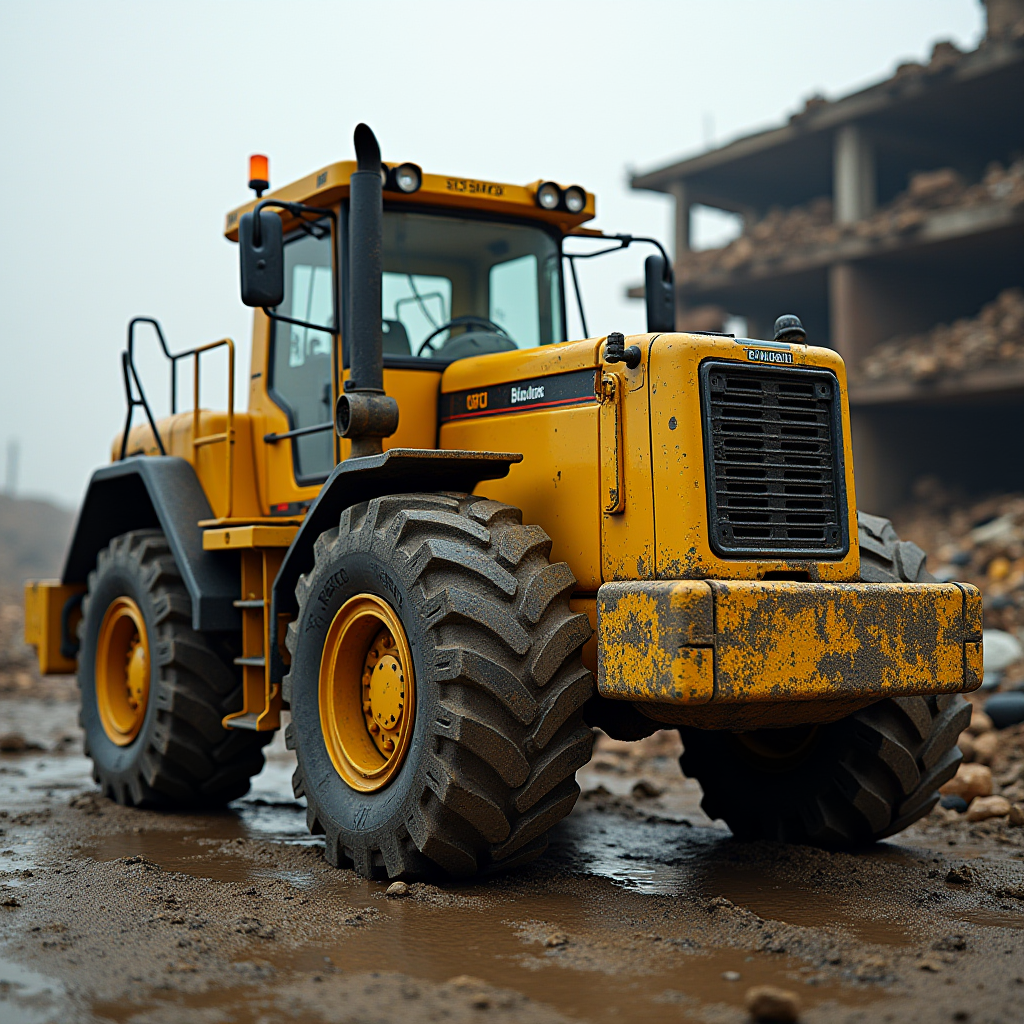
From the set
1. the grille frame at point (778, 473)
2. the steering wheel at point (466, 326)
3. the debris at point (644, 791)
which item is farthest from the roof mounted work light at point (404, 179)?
the debris at point (644, 791)

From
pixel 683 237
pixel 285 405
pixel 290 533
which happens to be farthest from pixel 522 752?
pixel 683 237

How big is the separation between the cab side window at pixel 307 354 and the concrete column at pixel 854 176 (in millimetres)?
14940

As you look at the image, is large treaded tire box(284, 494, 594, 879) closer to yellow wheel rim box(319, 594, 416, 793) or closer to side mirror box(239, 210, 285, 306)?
yellow wheel rim box(319, 594, 416, 793)

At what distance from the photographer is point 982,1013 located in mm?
3500

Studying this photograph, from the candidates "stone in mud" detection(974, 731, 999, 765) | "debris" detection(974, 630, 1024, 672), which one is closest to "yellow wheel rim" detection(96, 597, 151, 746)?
"stone in mud" detection(974, 731, 999, 765)

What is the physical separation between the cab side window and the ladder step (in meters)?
1.26

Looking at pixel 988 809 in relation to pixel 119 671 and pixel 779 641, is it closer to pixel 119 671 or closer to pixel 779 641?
pixel 779 641

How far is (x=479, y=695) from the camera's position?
4.75m

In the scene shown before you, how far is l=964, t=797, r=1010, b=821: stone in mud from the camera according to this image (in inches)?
274

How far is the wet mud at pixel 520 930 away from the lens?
3625mm

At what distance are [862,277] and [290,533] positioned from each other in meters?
15.4

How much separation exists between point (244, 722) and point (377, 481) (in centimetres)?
169

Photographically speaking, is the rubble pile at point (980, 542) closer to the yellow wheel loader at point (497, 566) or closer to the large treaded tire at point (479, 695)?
the yellow wheel loader at point (497, 566)

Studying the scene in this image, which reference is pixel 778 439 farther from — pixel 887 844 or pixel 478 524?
pixel 887 844
